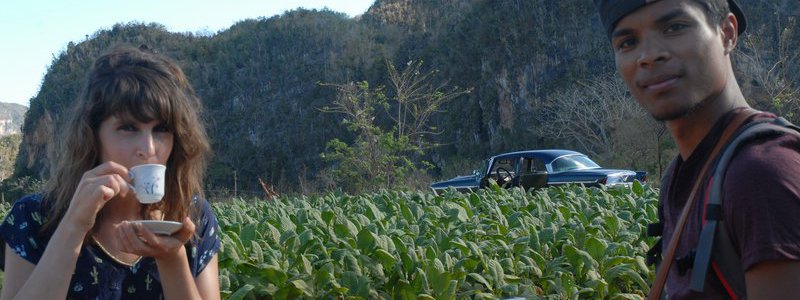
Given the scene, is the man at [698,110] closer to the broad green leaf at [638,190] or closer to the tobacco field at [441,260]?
the tobacco field at [441,260]

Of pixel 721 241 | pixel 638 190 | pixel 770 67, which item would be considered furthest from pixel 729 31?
pixel 770 67

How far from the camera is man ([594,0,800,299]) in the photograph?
1.43m

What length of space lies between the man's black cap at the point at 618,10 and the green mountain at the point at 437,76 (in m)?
25.4

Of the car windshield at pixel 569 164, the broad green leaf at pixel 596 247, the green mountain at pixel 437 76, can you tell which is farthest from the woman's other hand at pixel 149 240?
the green mountain at pixel 437 76

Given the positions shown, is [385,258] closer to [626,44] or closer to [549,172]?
Answer: [626,44]

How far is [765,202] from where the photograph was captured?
1.40 meters

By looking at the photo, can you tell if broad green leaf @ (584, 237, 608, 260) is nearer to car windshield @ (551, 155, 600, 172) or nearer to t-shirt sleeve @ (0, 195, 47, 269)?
t-shirt sleeve @ (0, 195, 47, 269)

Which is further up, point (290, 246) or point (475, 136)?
point (290, 246)

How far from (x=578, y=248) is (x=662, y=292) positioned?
2537mm

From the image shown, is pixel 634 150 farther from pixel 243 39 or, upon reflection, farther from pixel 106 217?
pixel 243 39

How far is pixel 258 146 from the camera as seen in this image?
55.1m

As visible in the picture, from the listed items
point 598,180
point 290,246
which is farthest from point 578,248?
point 598,180

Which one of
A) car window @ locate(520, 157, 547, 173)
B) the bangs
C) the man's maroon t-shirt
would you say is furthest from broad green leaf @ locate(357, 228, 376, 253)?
car window @ locate(520, 157, 547, 173)

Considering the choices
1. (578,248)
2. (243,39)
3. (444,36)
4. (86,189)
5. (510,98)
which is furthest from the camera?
(243,39)
